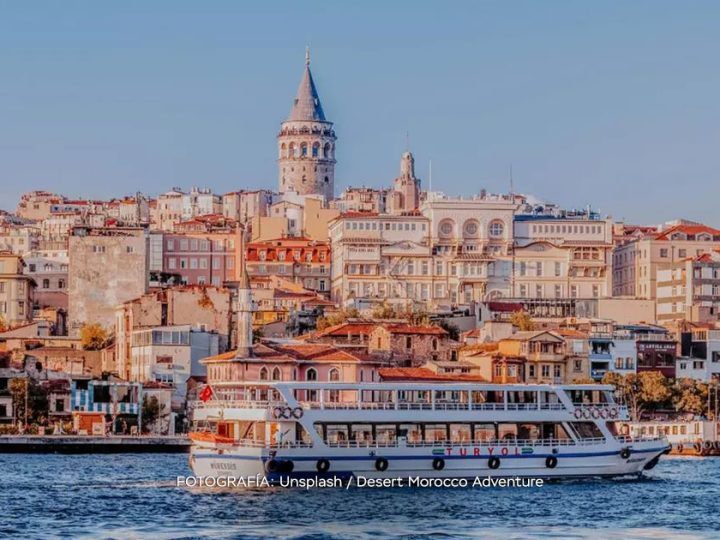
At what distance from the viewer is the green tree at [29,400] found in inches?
3280

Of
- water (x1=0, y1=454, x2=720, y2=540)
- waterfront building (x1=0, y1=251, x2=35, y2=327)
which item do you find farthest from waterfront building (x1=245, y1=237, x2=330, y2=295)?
water (x1=0, y1=454, x2=720, y2=540)

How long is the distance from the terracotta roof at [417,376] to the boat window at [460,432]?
24.6 meters

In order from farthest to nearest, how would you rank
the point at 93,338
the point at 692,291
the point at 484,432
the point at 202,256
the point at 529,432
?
the point at 202,256
the point at 692,291
the point at 93,338
the point at 529,432
the point at 484,432

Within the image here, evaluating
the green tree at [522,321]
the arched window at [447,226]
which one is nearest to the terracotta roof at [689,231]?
the arched window at [447,226]

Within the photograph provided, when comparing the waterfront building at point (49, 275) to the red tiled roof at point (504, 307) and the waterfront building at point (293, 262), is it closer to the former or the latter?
the waterfront building at point (293, 262)

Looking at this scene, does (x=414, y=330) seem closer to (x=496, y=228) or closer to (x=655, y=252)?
(x=496, y=228)

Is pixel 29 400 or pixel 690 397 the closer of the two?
pixel 29 400

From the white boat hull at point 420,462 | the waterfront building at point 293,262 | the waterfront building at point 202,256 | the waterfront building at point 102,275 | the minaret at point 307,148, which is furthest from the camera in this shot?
the minaret at point 307,148

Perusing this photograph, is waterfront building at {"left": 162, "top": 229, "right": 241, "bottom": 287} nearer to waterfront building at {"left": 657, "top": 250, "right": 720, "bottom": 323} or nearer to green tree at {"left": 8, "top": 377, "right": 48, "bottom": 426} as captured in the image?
waterfront building at {"left": 657, "top": 250, "right": 720, "bottom": 323}

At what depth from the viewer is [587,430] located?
53344 millimetres

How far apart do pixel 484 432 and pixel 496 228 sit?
72871 millimetres

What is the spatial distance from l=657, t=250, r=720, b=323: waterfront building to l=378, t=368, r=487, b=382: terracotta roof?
37.1 m

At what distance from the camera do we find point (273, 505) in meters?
45.6

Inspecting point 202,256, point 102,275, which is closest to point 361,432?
point 102,275
